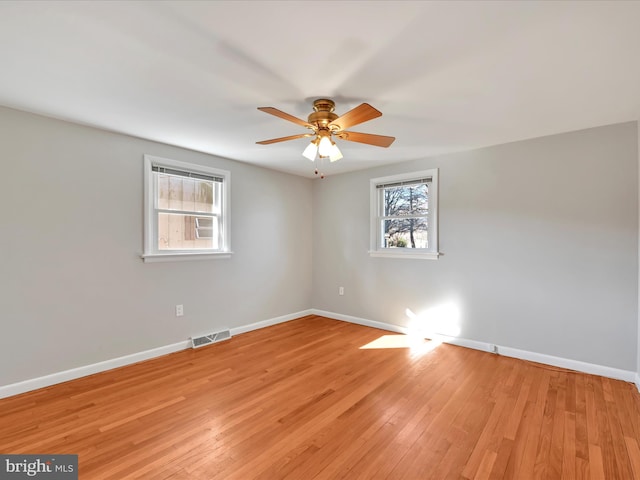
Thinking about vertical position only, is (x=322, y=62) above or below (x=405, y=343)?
above

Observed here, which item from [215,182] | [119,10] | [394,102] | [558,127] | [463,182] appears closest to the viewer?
[119,10]

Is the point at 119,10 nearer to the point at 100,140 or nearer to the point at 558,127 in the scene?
the point at 100,140

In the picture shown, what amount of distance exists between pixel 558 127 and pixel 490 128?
0.62 meters

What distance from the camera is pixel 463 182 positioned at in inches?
143

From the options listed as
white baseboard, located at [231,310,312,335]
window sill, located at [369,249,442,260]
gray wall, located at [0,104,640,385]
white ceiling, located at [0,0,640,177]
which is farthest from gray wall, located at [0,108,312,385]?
window sill, located at [369,249,442,260]

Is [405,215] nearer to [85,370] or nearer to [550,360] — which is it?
[550,360]

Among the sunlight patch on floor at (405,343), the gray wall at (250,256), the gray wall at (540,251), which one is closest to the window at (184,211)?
the gray wall at (250,256)

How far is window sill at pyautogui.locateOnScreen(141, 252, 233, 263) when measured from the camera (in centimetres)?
324

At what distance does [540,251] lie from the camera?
3127mm

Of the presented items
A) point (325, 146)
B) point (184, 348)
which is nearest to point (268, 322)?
point (184, 348)

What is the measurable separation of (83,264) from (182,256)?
0.91 m

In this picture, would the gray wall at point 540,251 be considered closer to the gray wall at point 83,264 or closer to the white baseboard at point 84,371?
the gray wall at point 83,264

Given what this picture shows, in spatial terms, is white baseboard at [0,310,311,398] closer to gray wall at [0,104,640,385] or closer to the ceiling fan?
gray wall at [0,104,640,385]

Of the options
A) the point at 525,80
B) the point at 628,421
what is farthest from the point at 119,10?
the point at 628,421
